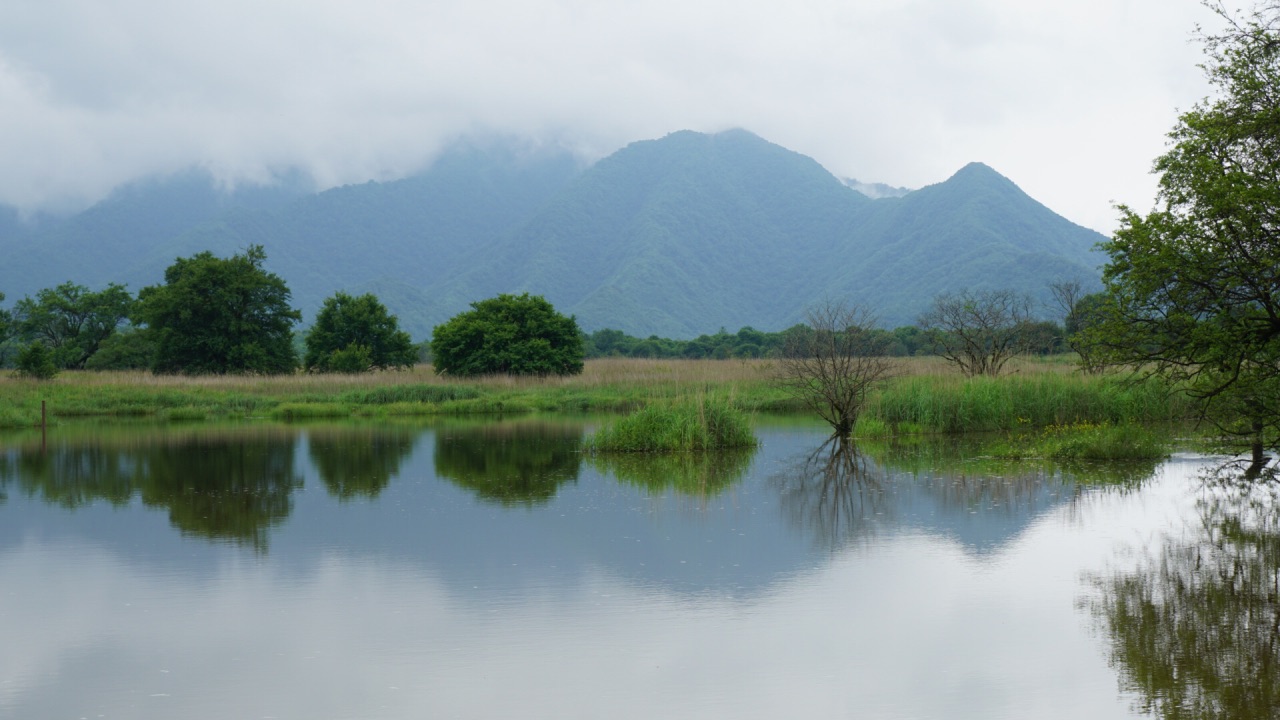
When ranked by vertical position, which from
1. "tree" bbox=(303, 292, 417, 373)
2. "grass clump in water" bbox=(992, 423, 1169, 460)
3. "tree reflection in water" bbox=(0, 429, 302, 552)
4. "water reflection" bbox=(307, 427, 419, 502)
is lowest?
"tree reflection in water" bbox=(0, 429, 302, 552)

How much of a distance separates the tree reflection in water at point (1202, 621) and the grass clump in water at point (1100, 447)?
623cm

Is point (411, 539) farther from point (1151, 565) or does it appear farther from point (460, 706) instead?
point (1151, 565)

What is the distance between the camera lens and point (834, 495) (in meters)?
16.1

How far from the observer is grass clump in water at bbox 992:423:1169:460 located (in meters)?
19.1

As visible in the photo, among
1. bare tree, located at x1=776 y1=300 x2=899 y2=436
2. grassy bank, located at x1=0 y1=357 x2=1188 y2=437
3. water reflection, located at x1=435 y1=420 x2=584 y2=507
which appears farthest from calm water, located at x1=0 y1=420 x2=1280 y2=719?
grassy bank, located at x1=0 y1=357 x2=1188 y2=437

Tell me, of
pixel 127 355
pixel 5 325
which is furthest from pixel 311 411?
pixel 5 325

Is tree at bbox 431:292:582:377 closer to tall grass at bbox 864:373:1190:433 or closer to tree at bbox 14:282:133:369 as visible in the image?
tall grass at bbox 864:373:1190:433

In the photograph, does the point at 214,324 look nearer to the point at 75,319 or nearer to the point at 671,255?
the point at 75,319

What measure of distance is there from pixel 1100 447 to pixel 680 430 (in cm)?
804

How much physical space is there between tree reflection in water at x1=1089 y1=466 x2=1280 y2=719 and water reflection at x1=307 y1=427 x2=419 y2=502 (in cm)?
1132

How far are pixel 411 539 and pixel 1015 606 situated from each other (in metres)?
7.01

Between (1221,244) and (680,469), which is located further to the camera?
(680,469)

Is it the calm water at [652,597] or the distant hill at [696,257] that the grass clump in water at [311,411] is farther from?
the distant hill at [696,257]

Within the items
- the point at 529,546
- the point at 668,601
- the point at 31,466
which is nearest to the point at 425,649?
the point at 668,601
